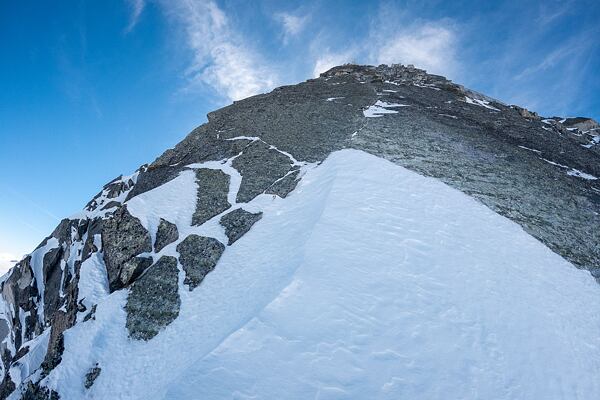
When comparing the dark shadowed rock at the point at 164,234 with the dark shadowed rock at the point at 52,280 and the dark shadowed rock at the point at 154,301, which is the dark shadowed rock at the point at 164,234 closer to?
the dark shadowed rock at the point at 154,301

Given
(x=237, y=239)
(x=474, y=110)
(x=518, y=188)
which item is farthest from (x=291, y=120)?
(x=474, y=110)

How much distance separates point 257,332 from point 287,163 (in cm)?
1165

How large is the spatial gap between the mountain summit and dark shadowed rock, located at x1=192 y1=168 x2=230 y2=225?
0.10 m

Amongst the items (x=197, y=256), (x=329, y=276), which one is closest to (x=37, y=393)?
(x=197, y=256)

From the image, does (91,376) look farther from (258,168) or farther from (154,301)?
(258,168)

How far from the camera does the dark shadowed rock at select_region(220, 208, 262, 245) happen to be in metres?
12.7

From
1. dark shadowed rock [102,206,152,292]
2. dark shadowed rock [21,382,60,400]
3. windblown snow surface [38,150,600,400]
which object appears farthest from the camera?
dark shadowed rock [102,206,152,292]

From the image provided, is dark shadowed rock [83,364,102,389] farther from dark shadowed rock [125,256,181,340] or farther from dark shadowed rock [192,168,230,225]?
dark shadowed rock [192,168,230,225]

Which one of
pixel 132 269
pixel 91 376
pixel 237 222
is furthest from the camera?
pixel 237 222

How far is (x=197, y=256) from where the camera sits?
1182cm

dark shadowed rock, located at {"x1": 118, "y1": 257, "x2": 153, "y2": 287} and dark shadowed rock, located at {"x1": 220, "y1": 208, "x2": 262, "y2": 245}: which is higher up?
dark shadowed rock, located at {"x1": 220, "y1": 208, "x2": 262, "y2": 245}

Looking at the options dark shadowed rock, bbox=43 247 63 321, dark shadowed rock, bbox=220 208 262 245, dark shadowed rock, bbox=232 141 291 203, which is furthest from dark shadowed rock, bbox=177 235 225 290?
dark shadowed rock, bbox=43 247 63 321

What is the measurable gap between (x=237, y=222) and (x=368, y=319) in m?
7.68

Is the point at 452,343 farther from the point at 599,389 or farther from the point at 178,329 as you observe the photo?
the point at 178,329
